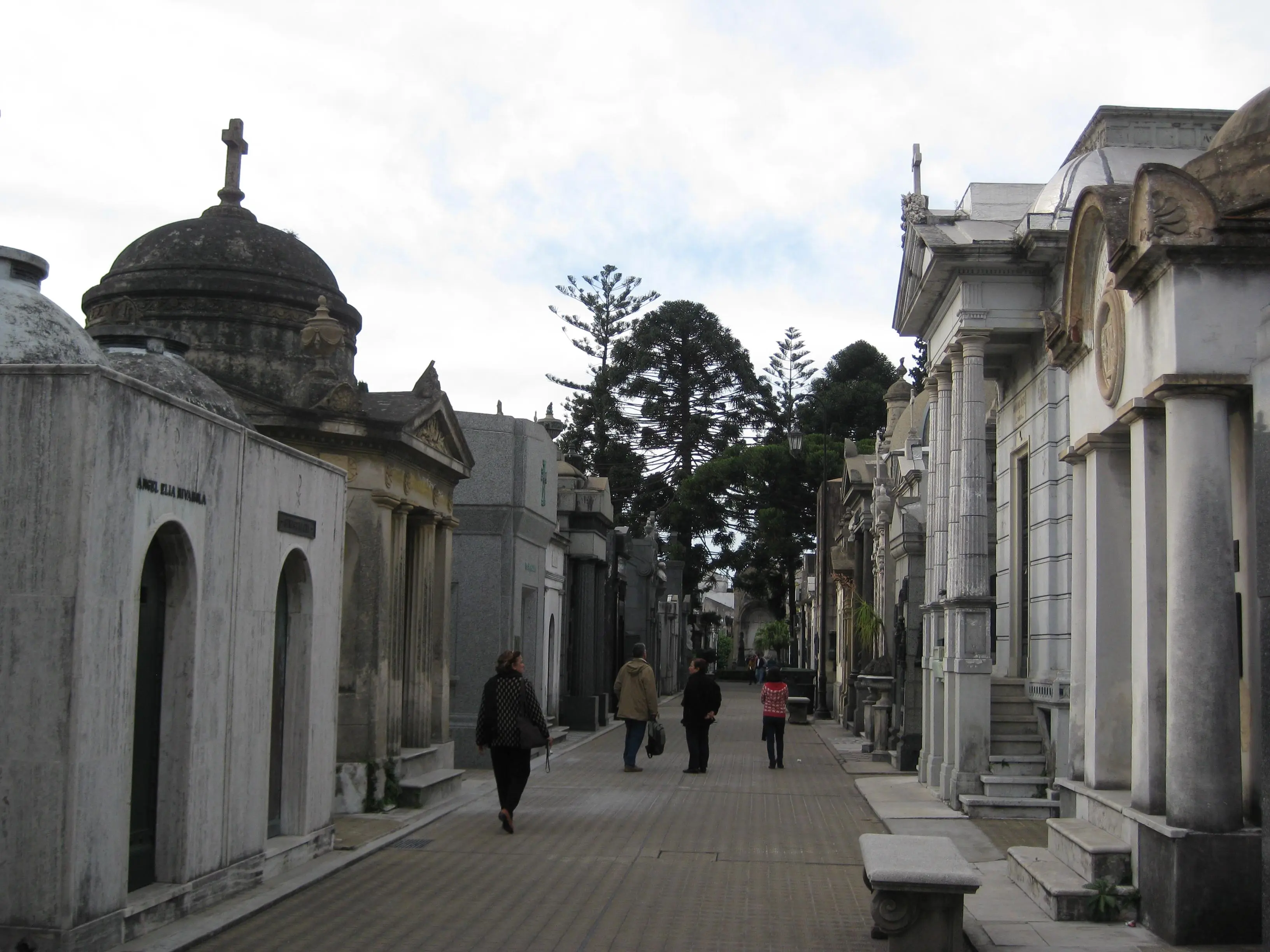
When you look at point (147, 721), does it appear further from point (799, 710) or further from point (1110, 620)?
point (799, 710)

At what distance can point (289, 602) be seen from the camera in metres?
10.0

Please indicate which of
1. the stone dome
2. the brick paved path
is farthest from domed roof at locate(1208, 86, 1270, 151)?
the brick paved path

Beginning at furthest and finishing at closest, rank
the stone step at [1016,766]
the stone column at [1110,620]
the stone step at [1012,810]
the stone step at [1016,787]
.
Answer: the stone step at [1016,766], the stone step at [1016,787], the stone step at [1012,810], the stone column at [1110,620]

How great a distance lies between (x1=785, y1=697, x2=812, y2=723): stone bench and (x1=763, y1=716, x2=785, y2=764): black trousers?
→ 39.2 ft

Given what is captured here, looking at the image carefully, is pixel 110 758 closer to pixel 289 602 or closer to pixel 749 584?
pixel 289 602

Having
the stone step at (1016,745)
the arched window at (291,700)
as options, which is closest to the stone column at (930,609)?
the stone step at (1016,745)

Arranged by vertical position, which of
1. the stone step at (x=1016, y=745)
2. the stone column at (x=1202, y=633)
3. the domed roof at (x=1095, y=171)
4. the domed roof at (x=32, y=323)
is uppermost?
the domed roof at (x=1095, y=171)

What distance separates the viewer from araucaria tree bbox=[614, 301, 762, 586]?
53.5m

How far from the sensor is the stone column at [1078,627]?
934 cm

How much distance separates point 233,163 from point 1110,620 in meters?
11.2

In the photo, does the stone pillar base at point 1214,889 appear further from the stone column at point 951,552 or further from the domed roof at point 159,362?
the stone column at point 951,552

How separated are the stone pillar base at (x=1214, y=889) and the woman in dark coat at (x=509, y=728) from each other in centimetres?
587

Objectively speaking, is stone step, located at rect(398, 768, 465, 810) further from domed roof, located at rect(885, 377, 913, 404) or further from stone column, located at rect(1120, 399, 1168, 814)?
domed roof, located at rect(885, 377, 913, 404)

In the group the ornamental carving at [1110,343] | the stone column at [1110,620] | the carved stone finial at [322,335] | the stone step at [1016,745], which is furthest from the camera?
the stone step at [1016,745]
